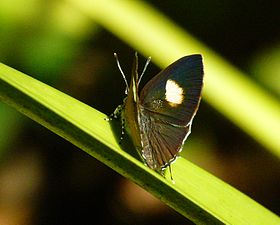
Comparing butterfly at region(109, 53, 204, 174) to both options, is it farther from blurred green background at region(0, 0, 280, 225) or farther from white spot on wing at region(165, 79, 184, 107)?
blurred green background at region(0, 0, 280, 225)

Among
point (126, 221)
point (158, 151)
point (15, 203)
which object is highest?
point (158, 151)

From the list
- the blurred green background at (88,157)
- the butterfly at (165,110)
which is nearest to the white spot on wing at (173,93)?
the butterfly at (165,110)

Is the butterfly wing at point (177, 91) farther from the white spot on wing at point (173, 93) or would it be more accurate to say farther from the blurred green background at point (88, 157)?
the blurred green background at point (88, 157)

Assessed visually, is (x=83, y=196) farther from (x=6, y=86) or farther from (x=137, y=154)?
(x=6, y=86)

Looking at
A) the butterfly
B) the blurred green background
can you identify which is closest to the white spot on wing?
the butterfly

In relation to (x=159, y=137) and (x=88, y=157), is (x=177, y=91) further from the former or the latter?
(x=88, y=157)

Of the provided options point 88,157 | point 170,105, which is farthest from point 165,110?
point 88,157

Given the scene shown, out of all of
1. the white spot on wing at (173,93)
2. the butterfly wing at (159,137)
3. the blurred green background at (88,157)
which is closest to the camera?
the butterfly wing at (159,137)

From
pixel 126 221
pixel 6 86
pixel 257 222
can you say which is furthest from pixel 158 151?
pixel 126 221
